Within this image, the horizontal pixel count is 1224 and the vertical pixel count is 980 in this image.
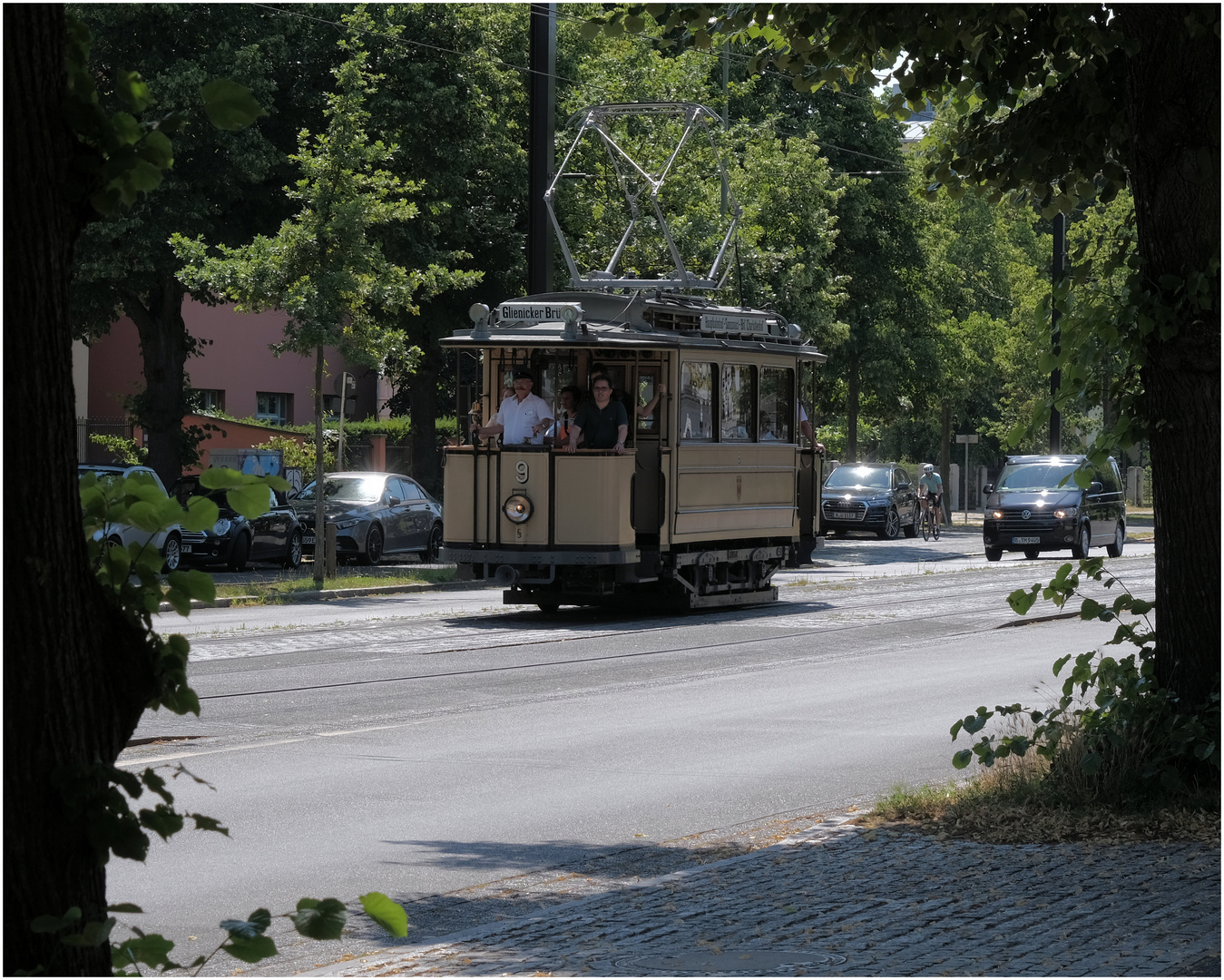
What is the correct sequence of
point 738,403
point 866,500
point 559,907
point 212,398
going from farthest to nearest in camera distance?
1. point 212,398
2. point 866,500
3. point 738,403
4. point 559,907

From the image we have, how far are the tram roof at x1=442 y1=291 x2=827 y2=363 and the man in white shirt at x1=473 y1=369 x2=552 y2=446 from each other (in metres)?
0.54

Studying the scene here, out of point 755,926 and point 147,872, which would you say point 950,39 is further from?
point 147,872

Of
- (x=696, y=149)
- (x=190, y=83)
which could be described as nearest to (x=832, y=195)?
(x=696, y=149)

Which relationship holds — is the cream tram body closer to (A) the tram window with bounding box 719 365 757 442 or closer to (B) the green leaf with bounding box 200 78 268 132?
(A) the tram window with bounding box 719 365 757 442

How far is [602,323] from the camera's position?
19.6 meters

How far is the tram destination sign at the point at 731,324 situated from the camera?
20.7m

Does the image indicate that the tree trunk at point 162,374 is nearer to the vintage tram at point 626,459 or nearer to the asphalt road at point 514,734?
the asphalt road at point 514,734

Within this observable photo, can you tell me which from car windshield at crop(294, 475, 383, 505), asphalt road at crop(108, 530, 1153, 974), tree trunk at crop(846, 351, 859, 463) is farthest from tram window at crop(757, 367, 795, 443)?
tree trunk at crop(846, 351, 859, 463)

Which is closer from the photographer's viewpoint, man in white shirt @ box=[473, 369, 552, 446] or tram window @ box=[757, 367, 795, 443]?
man in white shirt @ box=[473, 369, 552, 446]

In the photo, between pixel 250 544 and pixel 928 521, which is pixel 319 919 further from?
pixel 928 521

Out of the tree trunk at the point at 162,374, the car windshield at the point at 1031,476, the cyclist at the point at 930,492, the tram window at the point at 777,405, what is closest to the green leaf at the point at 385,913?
the tram window at the point at 777,405

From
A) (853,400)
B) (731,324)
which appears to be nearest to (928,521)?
(853,400)

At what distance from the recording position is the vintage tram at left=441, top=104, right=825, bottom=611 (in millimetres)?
19203

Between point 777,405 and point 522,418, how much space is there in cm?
421
